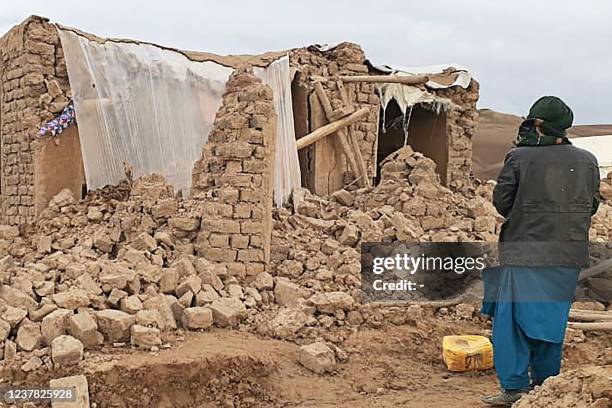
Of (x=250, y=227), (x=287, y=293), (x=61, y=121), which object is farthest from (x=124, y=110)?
(x=287, y=293)

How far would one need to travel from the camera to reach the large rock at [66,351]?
4.31 meters

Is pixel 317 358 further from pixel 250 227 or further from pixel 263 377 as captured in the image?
pixel 250 227

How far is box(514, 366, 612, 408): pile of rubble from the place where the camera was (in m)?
2.80

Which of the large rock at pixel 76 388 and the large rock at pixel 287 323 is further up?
the large rock at pixel 287 323

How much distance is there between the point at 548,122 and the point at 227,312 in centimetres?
278

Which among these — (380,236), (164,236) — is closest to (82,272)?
(164,236)

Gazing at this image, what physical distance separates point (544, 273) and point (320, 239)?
10.4 feet

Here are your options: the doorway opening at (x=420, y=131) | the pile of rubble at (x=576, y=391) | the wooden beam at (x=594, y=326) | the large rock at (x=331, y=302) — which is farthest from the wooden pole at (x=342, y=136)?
the pile of rubble at (x=576, y=391)

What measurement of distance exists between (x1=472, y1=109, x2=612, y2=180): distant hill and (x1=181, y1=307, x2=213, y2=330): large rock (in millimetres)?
10904

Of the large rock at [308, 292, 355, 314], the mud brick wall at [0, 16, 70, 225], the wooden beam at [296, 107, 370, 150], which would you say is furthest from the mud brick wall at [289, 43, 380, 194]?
the large rock at [308, 292, 355, 314]

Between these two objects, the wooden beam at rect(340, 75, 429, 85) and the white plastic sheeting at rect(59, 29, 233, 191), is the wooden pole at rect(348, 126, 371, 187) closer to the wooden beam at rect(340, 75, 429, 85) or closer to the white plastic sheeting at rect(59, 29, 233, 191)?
the wooden beam at rect(340, 75, 429, 85)

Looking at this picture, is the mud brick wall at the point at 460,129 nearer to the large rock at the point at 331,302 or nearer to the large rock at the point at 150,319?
the large rock at the point at 331,302

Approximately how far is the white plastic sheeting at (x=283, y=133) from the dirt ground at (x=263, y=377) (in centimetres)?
274

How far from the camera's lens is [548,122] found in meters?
3.57
